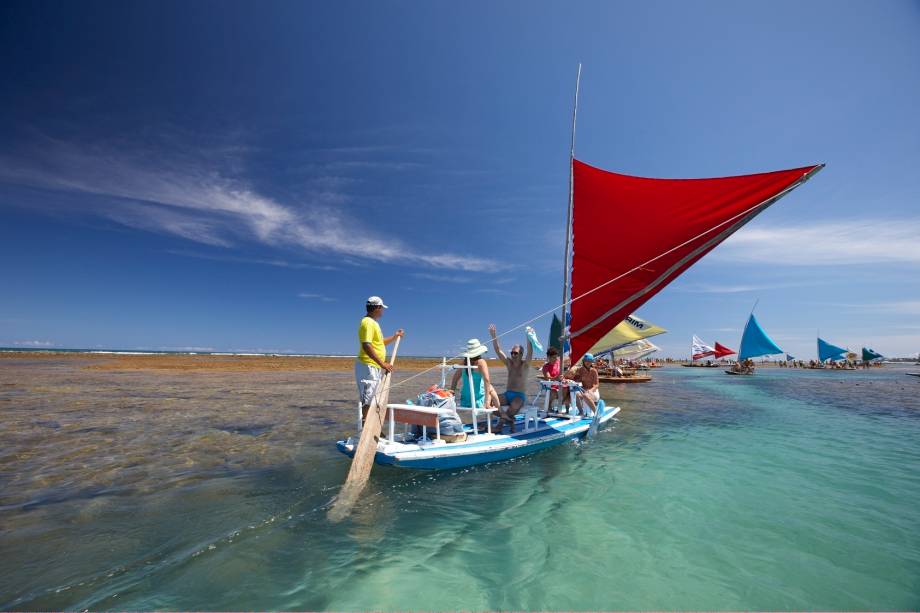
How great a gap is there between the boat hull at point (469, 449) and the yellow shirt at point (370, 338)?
1.83 metres

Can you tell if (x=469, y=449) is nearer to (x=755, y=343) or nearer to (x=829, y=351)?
(x=755, y=343)

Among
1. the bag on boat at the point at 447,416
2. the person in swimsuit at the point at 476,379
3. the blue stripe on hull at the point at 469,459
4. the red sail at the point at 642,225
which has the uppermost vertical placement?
the red sail at the point at 642,225

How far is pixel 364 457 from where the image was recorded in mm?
7090

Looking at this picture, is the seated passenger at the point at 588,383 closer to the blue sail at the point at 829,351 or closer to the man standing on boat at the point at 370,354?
the man standing on boat at the point at 370,354

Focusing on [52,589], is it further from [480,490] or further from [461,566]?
[480,490]

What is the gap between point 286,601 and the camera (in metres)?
4.03

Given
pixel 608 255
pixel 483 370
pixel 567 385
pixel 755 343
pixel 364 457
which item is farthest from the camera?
pixel 755 343

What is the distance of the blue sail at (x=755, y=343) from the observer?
64.5 metres

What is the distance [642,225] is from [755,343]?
7582 centimetres

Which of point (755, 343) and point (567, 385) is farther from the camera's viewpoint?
point (755, 343)

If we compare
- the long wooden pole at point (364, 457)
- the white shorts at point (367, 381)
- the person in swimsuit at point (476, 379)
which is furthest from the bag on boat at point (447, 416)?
the white shorts at point (367, 381)

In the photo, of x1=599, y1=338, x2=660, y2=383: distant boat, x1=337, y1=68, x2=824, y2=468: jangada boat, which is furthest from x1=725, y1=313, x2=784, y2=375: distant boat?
x1=337, y1=68, x2=824, y2=468: jangada boat

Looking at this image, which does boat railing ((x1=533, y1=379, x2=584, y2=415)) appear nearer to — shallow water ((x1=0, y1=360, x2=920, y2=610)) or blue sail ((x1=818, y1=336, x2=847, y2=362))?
shallow water ((x1=0, y1=360, x2=920, y2=610))

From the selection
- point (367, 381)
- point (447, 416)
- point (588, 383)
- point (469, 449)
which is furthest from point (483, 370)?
point (588, 383)
